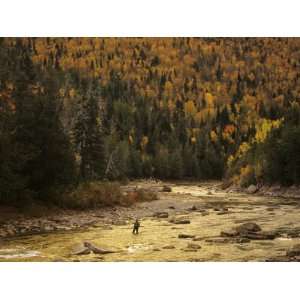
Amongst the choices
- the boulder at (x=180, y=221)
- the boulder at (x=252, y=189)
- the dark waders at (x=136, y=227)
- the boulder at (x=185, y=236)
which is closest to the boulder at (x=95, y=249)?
the dark waders at (x=136, y=227)

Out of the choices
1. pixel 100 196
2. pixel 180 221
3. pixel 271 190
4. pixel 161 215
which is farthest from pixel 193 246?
pixel 271 190

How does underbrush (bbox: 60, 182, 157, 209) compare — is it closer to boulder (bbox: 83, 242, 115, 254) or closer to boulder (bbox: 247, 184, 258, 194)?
boulder (bbox: 83, 242, 115, 254)

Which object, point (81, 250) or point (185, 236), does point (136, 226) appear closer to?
point (185, 236)

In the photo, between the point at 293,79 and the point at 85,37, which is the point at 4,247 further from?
the point at 293,79

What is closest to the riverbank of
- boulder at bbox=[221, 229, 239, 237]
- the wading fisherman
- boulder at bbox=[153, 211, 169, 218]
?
boulder at bbox=[153, 211, 169, 218]
